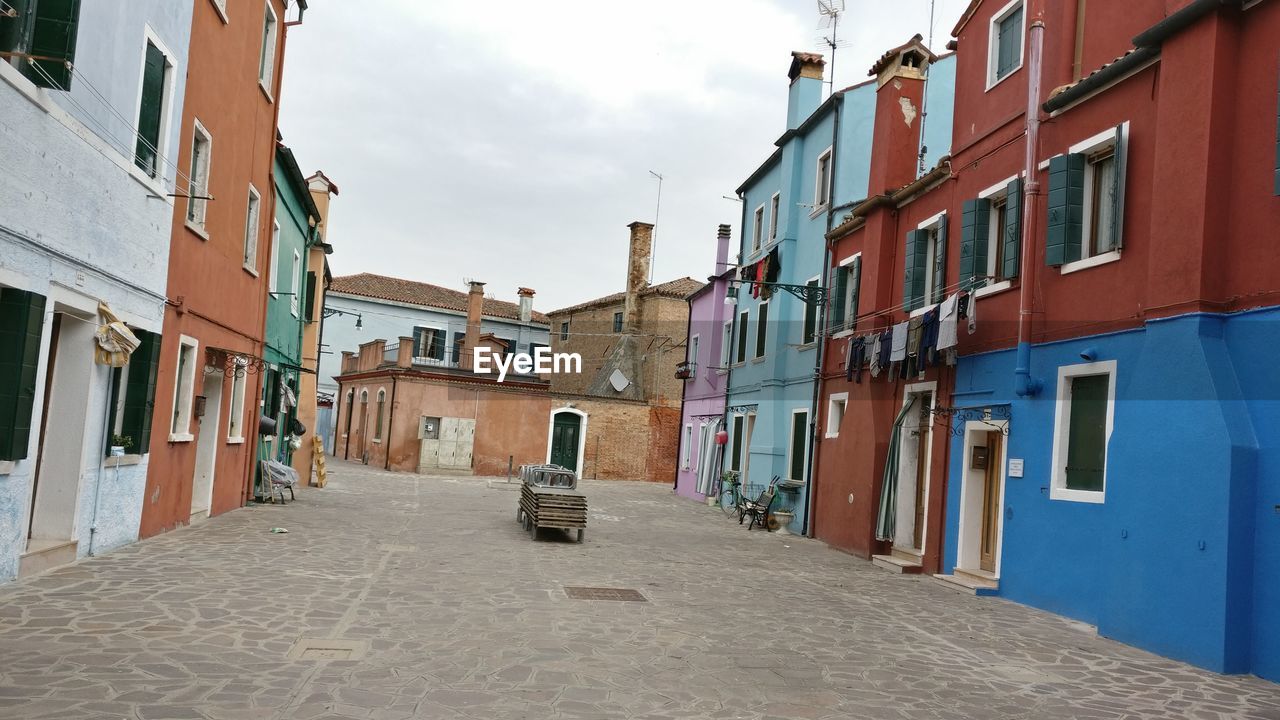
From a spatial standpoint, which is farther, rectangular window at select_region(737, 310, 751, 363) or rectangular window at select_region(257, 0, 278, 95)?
rectangular window at select_region(737, 310, 751, 363)

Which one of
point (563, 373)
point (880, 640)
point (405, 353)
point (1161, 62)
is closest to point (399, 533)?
point (880, 640)

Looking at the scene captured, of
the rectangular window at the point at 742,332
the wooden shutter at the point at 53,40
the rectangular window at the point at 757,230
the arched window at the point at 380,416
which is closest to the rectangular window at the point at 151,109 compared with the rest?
the wooden shutter at the point at 53,40

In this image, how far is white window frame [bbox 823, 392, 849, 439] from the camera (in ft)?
58.7

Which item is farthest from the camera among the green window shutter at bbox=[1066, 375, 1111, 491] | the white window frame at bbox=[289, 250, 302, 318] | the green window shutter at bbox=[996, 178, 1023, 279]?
the white window frame at bbox=[289, 250, 302, 318]

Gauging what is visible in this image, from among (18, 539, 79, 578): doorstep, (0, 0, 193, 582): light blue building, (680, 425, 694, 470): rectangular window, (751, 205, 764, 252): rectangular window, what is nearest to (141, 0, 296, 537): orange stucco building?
(0, 0, 193, 582): light blue building

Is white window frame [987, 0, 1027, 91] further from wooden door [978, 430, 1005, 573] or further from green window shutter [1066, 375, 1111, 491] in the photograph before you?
wooden door [978, 430, 1005, 573]

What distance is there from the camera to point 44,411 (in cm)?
934

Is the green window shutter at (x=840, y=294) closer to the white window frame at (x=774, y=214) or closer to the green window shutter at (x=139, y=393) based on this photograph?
the white window frame at (x=774, y=214)

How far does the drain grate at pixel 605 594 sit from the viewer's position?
10078 mm

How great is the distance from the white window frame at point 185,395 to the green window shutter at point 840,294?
1104 cm

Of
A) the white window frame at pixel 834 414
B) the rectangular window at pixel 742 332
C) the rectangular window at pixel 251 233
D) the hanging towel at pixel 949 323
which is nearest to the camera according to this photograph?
the hanging towel at pixel 949 323

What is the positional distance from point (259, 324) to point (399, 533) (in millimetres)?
4992

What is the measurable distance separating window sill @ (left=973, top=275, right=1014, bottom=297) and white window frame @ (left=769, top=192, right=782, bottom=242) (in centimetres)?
1114

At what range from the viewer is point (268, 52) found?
16.3 metres
